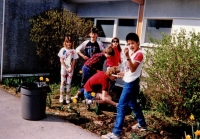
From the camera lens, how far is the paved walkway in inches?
Answer: 160

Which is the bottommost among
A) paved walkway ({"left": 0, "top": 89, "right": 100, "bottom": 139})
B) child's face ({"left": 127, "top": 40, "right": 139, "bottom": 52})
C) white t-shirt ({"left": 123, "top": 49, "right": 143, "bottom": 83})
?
paved walkway ({"left": 0, "top": 89, "right": 100, "bottom": 139})

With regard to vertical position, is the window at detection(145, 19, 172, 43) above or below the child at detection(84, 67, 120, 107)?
above

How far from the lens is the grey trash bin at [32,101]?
4.46 meters

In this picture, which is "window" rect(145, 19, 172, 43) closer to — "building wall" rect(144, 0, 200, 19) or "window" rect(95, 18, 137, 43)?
"building wall" rect(144, 0, 200, 19)

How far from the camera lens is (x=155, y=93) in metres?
4.52

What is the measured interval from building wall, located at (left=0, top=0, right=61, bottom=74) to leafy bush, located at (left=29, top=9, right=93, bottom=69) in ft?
1.69

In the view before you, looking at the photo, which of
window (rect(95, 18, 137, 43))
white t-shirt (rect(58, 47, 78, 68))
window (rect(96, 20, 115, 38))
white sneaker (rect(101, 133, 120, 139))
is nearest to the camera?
white sneaker (rect(101, 133, 120, 139))

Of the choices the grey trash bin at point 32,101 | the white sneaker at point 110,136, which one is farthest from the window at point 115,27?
the white sneaker at point 110,136

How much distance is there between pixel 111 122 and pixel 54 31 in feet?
13.8

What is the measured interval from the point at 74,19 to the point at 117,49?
2574mm

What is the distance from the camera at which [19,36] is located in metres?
8.30

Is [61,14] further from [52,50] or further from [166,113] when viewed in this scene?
[166,113]

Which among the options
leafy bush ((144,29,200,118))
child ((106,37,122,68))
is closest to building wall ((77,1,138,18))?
child ((106,37,122,68))

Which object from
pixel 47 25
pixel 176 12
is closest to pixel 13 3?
pixel 47 25
